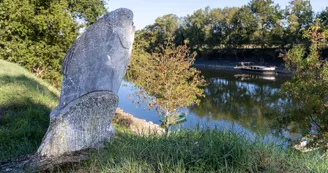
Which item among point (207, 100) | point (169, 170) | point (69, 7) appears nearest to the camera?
point (169, 170)

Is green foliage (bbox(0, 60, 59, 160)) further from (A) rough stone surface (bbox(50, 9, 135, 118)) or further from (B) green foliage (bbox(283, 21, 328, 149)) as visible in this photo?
(B) green foliage (bbox(283, 21, 328, 149))

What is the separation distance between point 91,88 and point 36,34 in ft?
27.6

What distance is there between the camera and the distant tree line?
3256cm

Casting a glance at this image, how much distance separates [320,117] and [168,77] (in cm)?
595

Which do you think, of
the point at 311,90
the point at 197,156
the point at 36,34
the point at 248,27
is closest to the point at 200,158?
the point at 197,156

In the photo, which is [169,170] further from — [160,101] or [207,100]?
[207,100]

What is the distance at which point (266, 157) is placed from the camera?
2.28 metres

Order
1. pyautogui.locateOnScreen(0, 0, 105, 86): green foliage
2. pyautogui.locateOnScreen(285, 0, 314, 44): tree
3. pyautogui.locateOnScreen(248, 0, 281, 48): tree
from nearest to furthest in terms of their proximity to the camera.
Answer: pyautogui.locateOnScreen(0, 0, 105, 86): green foliage
pyautogui.locateOnScreen(285, 0, 314, 44): tree
pyautogui.locateOnScreen(248, 0, 281, 48): tree

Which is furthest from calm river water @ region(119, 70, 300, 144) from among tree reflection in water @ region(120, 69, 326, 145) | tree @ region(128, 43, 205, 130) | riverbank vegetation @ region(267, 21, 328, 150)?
riverbank vegetation @ region(267, 21, 328, 150)

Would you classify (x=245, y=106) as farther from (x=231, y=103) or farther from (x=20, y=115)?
(x=20, y=115)

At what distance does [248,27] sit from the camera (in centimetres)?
3791

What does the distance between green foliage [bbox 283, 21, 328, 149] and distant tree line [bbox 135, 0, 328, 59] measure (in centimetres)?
1987

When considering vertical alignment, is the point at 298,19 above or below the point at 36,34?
above

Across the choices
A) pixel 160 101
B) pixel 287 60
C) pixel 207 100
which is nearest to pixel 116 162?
pixel 287 60
